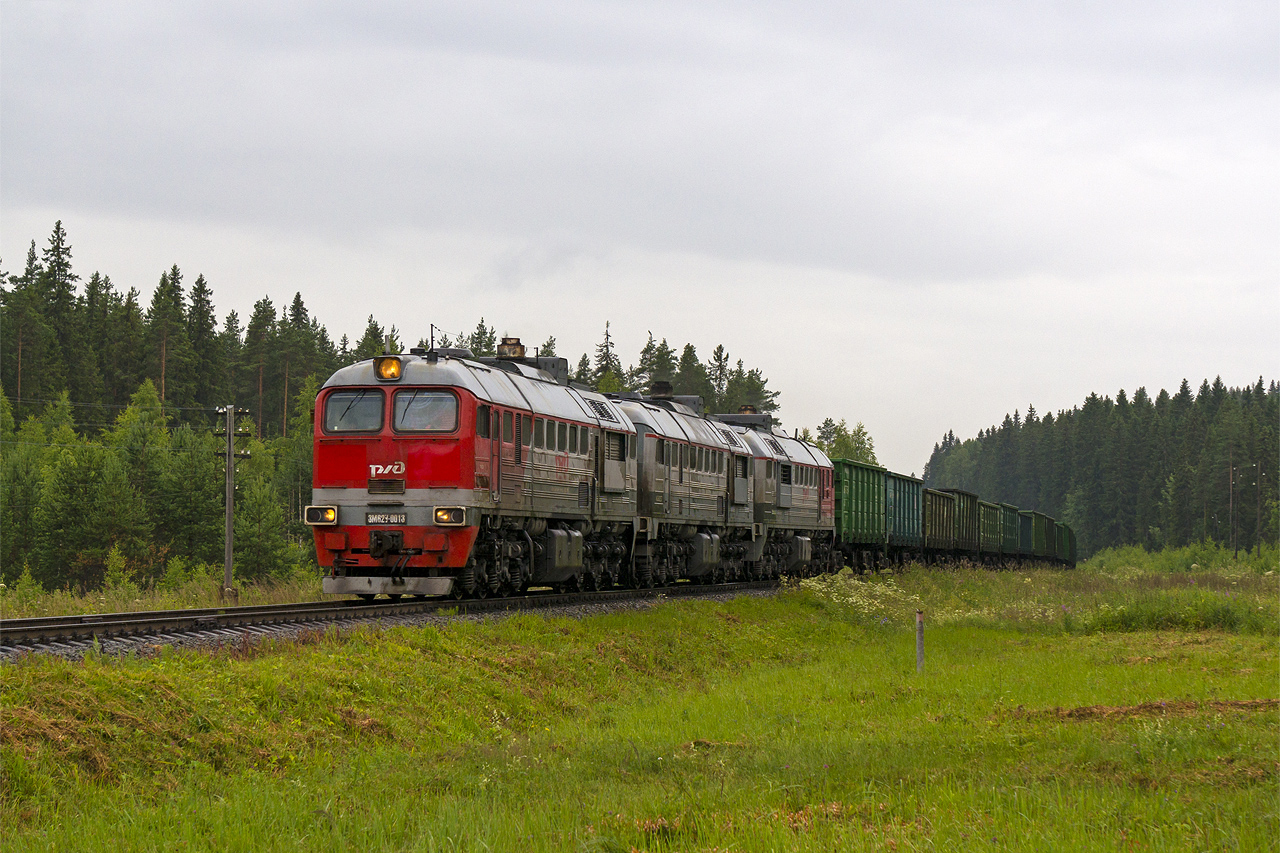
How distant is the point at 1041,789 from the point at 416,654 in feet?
26.2

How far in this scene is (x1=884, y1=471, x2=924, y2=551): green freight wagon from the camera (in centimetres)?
4700

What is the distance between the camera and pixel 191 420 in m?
101

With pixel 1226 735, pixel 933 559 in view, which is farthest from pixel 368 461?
pixel 933 559

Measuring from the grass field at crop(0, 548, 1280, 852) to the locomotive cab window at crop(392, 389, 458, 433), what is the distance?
3.46 m

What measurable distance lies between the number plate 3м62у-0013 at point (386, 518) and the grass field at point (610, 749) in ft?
8.88

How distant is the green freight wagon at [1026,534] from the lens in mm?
70375

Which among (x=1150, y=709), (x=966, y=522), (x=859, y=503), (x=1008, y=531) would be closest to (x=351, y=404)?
(x=1150, y=709)

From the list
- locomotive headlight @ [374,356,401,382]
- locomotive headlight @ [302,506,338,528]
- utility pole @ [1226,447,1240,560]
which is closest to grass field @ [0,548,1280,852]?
locomotive headlight @ [302,506,338,528]

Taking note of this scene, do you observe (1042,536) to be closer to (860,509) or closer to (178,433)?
(860,509)

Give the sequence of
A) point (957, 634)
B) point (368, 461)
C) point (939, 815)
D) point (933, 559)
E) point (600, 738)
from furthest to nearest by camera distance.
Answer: point (933, 559), point (957, 634), point (368, 461), point (600, 738), point (939, 815)

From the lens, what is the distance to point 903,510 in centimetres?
4875

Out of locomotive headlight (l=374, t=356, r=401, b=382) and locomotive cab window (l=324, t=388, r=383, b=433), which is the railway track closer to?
locomotive cab window (l=324, t=388, r=383, b=433)

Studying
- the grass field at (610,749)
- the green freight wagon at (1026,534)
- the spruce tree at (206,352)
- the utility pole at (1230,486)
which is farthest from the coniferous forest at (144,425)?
the grass field at (610,749)

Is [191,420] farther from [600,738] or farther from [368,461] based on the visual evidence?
[600,738]
